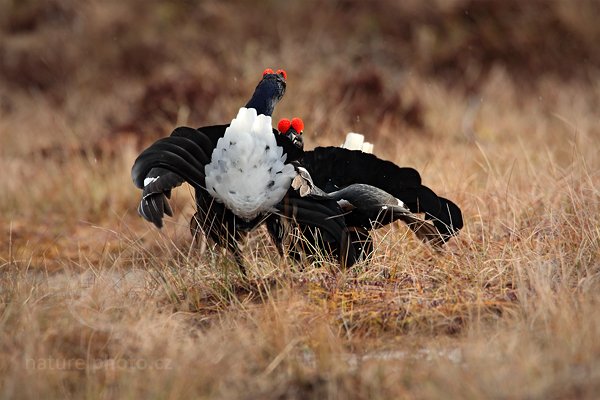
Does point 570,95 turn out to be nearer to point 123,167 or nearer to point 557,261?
point 123,167

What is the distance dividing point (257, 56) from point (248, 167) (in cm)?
570

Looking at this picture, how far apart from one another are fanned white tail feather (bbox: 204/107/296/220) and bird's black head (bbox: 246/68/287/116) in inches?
12.7

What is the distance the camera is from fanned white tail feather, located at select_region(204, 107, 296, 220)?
3.27 metres

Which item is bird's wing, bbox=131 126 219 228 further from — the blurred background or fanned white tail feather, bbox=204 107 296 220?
the blurred background

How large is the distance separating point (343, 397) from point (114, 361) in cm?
72

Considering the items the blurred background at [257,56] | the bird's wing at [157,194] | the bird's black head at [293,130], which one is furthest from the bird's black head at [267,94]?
the blurred background at [257,56]

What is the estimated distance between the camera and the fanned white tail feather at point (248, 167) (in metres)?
3.27

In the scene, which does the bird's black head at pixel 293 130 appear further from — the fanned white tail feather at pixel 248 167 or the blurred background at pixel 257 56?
A: the blurred background at pixel 257 56
